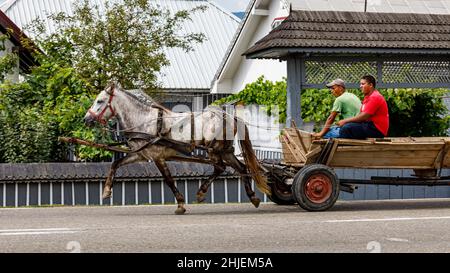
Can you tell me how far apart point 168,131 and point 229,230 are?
337cm

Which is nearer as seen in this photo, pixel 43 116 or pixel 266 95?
pixel 43 116

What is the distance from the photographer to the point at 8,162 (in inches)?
742

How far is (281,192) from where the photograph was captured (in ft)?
52.0

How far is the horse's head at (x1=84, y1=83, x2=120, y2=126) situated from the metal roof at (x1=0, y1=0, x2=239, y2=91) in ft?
69.6

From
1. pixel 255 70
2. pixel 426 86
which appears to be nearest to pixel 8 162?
pixel 426 86

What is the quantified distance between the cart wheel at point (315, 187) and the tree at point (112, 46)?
10956 mm

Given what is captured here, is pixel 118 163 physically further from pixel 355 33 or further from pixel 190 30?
pixel 190 30

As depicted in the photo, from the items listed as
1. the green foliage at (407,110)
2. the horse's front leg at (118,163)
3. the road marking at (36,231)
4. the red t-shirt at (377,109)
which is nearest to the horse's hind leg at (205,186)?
the horse's front leg at (118,163)

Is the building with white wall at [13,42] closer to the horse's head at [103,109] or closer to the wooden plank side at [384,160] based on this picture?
the horse's head at [103,109]

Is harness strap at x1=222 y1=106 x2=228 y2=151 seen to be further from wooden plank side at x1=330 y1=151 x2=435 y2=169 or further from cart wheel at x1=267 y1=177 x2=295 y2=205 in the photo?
wooden plank side at x1=330 y1=151 x2=435 y2=169

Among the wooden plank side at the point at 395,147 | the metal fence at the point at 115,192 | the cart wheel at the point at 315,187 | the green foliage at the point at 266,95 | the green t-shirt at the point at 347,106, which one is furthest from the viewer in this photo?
the green foliage at the point at 266,95

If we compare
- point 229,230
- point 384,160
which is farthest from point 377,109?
point 229,230

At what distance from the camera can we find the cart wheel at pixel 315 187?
47.5 feet
